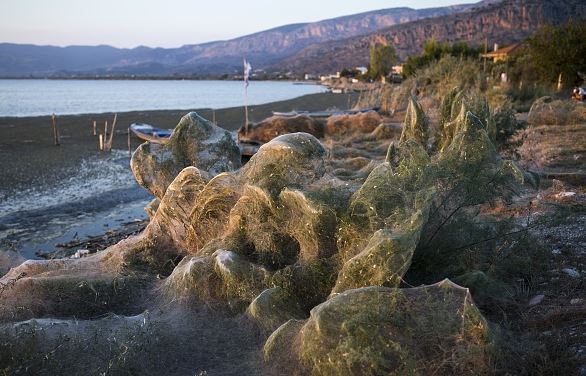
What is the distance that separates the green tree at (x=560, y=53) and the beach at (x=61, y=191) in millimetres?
24146

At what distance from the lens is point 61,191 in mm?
16844

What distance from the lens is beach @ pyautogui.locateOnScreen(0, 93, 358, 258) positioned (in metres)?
12.8

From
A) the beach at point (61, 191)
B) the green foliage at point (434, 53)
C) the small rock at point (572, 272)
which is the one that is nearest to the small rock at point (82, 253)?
the beach at point (61, 191)

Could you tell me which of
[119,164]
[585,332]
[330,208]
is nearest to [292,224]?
[330,208]

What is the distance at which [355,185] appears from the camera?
626 cm

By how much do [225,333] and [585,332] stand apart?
2904mm

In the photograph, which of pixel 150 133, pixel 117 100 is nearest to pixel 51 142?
pixel 150 133

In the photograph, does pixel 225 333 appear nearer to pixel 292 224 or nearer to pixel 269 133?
pixel 292 224

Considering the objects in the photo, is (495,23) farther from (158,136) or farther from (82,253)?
(82,253)

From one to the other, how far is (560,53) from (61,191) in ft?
95.7

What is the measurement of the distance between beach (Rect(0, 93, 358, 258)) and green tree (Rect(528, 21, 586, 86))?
79.2 ft

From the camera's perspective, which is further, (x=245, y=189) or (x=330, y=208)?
(x=245, y=189)

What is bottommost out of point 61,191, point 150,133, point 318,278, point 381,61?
point 61,191

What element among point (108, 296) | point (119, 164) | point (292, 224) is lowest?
point (119, 164)
